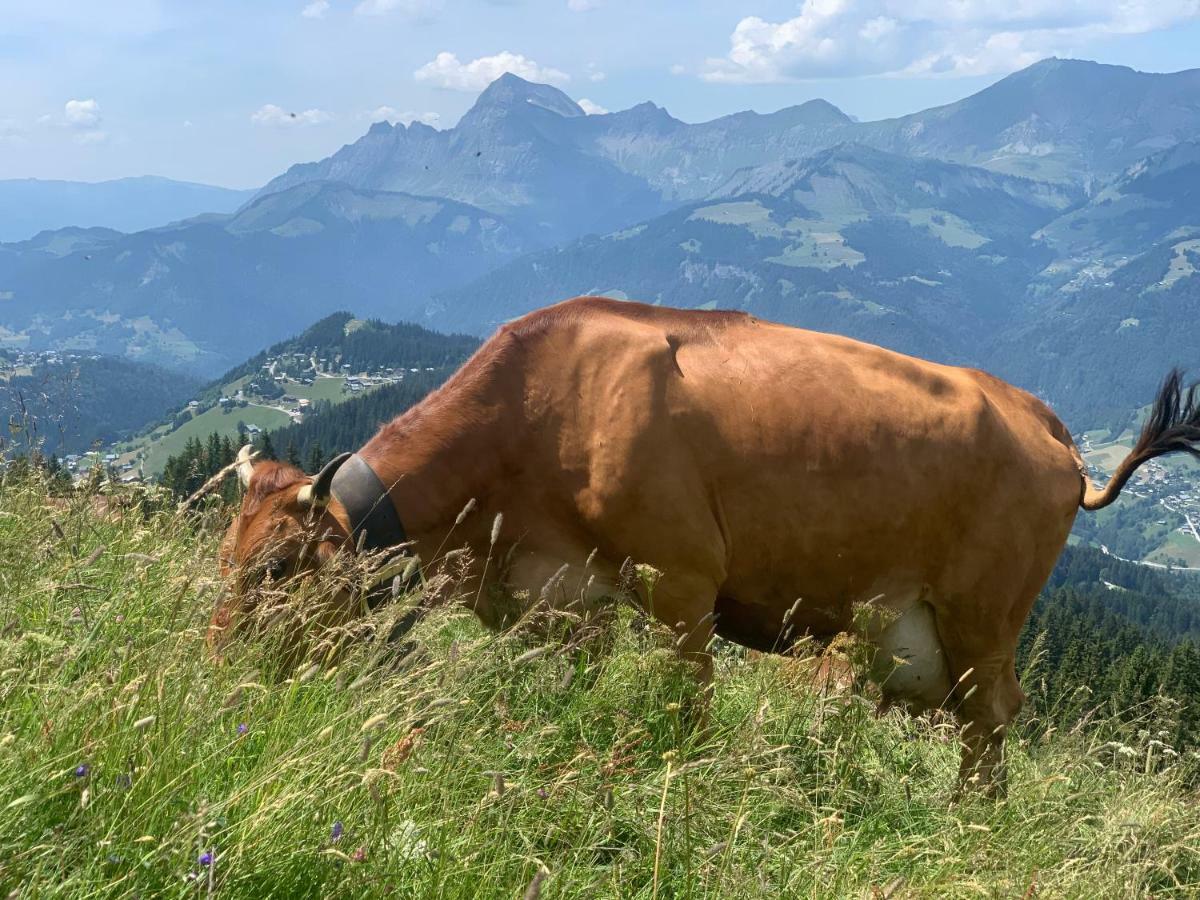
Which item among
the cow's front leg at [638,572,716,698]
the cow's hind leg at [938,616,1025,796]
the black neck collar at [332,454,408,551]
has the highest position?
the black neck collar at [332,454,408,551]

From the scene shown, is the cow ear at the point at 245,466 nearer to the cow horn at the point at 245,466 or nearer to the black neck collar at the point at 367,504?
the cow horn at the point at 245,466

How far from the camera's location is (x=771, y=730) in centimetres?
531

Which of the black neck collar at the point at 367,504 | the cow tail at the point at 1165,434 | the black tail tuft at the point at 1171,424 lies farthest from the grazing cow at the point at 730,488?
the black tail tuft at the point at 1171,424

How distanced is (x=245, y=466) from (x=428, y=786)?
3730mm

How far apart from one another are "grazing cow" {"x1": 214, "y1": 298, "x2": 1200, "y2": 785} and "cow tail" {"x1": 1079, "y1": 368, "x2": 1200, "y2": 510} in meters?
0.68

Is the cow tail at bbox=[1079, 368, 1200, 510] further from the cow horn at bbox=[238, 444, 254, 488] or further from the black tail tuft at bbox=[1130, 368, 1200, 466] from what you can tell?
the cow horn at bbox=[238, 444, 254, 488]

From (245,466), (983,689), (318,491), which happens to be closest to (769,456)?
(983,689)

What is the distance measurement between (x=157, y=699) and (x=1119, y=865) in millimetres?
4054

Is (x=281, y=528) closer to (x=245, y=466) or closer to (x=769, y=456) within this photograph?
(x=245, y=466)

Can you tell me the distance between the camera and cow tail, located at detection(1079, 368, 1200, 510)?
8125mm

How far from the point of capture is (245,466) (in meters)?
6.63

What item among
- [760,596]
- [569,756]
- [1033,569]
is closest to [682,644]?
[760,596]

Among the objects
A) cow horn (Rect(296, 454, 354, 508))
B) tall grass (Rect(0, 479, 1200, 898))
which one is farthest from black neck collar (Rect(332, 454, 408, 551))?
tall grass (Rect(0, 479, 1200, 898))

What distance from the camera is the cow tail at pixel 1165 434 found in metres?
8.12
